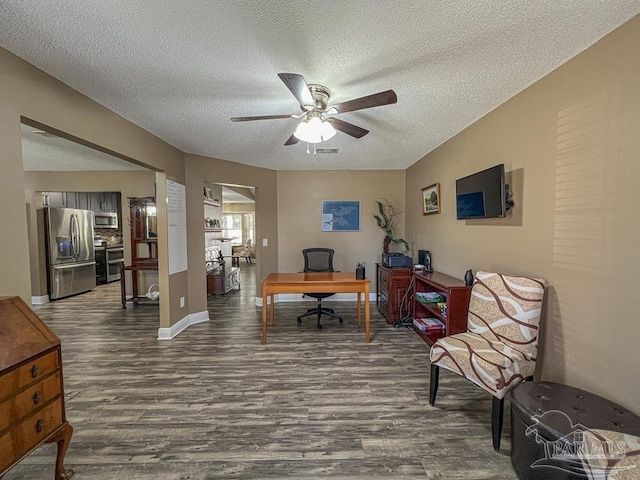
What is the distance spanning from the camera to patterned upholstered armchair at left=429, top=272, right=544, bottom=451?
5.33 feet

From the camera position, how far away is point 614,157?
4.78ft

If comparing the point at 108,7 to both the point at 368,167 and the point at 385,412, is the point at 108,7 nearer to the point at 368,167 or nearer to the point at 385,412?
the point at 385,412

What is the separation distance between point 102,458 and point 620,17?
149 inches

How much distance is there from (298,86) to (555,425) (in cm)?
219

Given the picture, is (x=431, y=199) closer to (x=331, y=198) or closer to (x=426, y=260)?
(x=426, y=260)

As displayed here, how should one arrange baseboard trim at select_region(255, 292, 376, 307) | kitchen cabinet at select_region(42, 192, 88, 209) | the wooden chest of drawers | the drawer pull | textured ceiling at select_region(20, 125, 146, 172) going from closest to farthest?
1. the wooden chest of drawers
2. the drawer pull
3. textured ceiling at select_region(20, 125, 146, 172)
4. baseboard trim at select_region(255, 292, 376, 307)
5. kitchen cabinet at select_region(42, 192, 88, 209)

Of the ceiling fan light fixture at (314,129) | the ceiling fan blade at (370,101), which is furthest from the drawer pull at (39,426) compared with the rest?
the ceiling fan blade at (370,101)

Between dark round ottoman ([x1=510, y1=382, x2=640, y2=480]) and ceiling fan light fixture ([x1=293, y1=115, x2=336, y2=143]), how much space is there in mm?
2081

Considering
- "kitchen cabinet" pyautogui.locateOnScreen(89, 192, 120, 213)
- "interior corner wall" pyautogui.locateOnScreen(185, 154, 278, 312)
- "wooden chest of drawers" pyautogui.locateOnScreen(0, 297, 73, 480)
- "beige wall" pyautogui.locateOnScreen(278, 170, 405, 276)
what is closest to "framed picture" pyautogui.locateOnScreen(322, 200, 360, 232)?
"beige wall" pyautogui.locateOnScreen(278, 170, 405, 276)

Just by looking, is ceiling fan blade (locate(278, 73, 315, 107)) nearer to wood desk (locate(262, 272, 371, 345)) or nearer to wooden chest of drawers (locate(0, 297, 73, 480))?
wooden chest of drawers (locate(0, 297, 73, 480))

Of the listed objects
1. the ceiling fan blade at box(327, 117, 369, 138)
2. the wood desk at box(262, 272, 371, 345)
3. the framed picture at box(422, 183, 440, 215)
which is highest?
the ceiling fan blade at box(327, 117, 369, 138)

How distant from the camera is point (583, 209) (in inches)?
63.8

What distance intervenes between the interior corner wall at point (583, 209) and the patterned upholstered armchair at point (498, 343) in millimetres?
207

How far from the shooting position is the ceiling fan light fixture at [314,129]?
1948 millimetres
